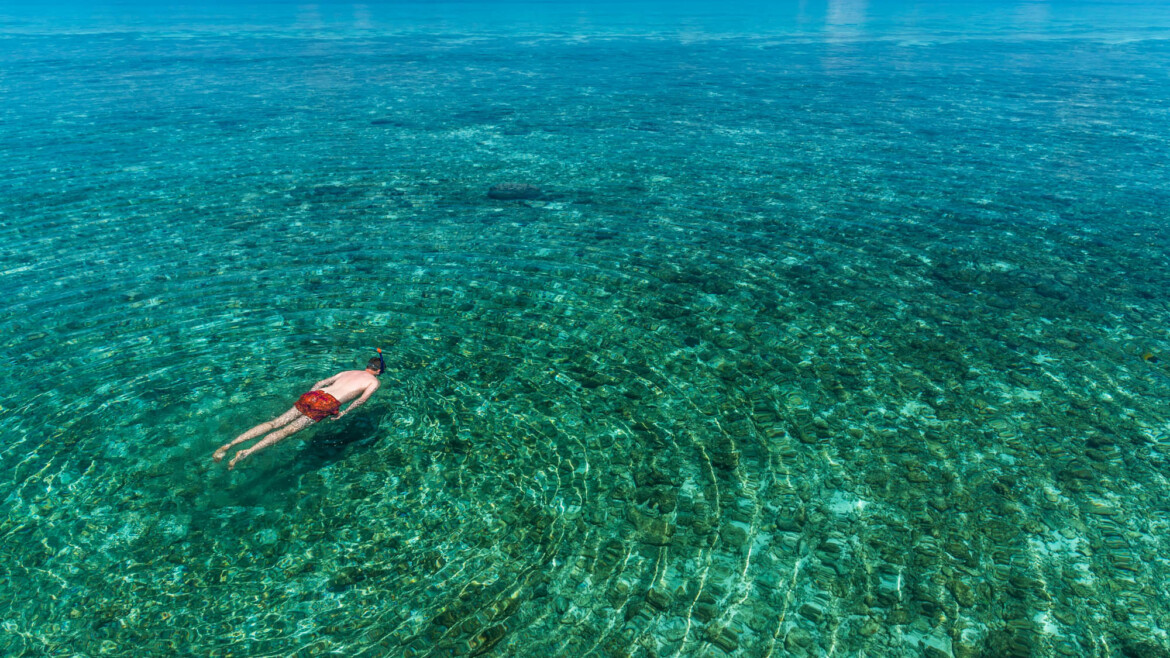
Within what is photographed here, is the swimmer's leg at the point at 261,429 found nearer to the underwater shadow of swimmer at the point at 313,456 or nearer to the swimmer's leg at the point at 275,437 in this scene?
the swimmer's leg at the point at 275,437

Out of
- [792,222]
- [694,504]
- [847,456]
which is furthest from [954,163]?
[694,504]

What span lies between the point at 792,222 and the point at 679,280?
6.67 meters

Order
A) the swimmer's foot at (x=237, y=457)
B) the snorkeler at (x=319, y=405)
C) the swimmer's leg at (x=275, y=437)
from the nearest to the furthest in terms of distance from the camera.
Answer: the swimmer's foot at (x=237, y=457)
the swimmer's leg at (x=275, y=437)
the snorkeler at (x=319, y=405)

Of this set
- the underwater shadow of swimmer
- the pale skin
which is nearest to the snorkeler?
the pale skin

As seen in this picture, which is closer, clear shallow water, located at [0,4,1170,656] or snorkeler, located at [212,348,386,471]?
clear shallow water, located at [0,4,1170,656]

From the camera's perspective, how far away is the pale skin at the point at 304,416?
39.9 feet

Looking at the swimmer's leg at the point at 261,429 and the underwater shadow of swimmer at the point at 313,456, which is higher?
the swimmer's leg at the point at 261,429

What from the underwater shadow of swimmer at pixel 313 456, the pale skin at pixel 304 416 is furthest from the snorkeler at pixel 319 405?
the underwater shadow of swimmer at pixel 313 456

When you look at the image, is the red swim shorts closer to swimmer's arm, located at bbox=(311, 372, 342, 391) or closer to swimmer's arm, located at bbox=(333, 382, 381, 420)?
swimmer's arm, located at bbox=(333, 382, 381, 420)

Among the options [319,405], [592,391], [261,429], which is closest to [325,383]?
[319,405]

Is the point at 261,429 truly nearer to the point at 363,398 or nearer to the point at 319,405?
the point at 319,405

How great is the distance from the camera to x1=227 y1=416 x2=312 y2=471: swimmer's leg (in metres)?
12.0

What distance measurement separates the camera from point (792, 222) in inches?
927

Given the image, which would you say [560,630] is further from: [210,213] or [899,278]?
[210,213]
